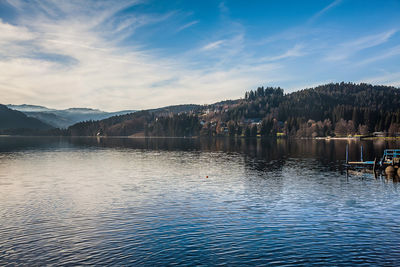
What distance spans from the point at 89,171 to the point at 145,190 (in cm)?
2742

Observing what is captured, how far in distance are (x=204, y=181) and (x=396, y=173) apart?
138 feet

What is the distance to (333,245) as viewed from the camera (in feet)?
81.8

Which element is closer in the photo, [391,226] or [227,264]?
[227,264]

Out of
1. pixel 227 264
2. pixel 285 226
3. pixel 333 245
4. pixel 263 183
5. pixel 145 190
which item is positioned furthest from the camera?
pixel 263 183

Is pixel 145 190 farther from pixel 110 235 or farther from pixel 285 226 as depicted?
pixel 285 226

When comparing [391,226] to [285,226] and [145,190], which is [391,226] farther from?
[145,190]

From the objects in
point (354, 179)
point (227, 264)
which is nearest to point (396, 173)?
point (354, 179)

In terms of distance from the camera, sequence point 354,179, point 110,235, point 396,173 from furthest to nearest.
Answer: point 396,173 → point 354,179 → point 110,235

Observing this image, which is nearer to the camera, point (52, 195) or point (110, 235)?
point (110, 235)

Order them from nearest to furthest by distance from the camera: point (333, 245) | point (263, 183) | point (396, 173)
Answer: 1. point (333, 245)
2. point (263, 183)
3. point (396, 173)

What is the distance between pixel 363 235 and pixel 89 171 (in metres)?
57.1

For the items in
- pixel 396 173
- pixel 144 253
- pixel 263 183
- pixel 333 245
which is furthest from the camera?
pixel 396 173

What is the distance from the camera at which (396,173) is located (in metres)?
67.6

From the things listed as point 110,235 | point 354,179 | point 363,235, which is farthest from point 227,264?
point 354,179
